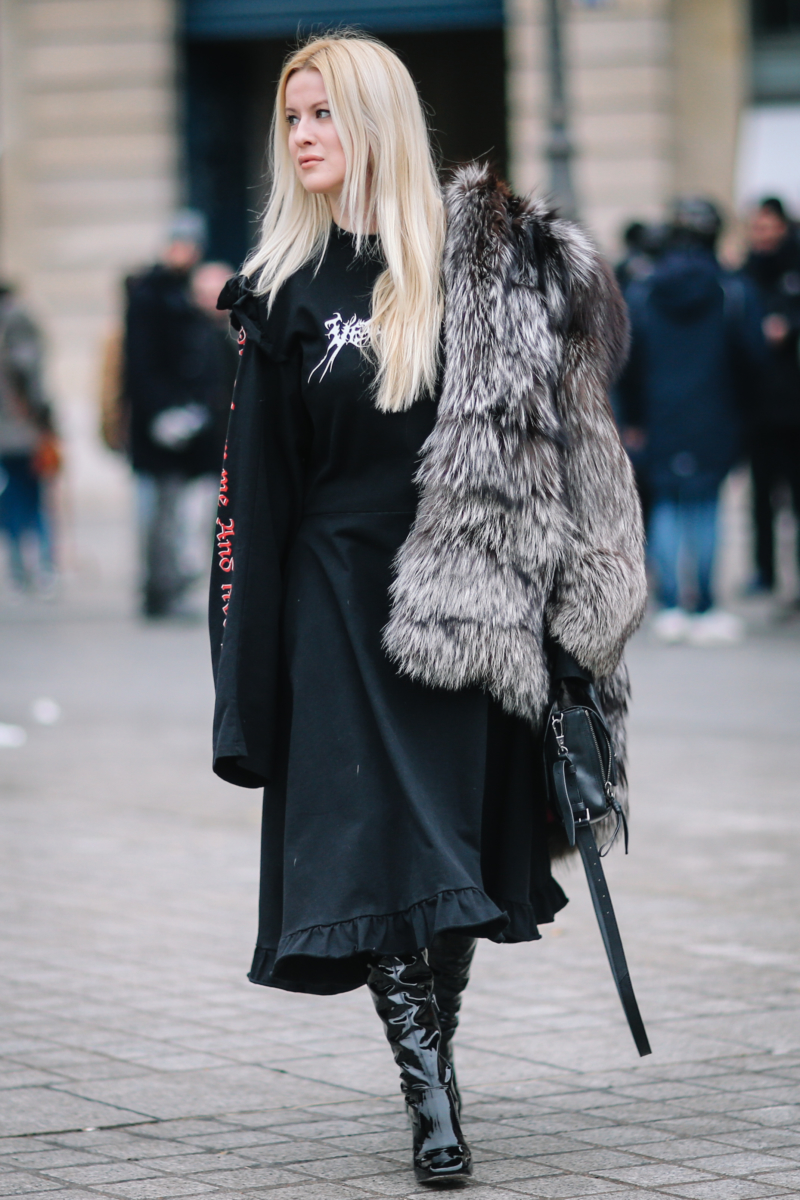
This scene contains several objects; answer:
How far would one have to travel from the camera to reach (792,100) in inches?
754

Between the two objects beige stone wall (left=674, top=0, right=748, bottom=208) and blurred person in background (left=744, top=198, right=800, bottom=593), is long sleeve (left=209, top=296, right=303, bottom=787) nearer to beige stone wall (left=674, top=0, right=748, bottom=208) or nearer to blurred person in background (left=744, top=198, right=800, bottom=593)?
blurred person in background (left=744, top=198, right=800, bottom=593)

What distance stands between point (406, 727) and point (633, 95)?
16.5 meters

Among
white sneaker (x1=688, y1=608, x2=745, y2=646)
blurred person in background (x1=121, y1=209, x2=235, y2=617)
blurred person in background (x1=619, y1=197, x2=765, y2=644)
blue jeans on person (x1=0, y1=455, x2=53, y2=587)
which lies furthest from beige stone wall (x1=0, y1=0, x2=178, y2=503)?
white sneaker (x1=688, y1=608, x2=745, y2=646)

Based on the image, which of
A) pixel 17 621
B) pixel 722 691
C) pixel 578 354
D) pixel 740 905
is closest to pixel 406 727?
pixel 578 354

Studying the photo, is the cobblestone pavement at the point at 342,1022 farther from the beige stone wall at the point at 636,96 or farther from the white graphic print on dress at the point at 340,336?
the beige stone wall at the point at 636,96

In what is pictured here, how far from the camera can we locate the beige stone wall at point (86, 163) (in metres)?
19.8

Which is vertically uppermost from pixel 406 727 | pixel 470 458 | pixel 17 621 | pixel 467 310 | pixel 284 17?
pixel 284 17

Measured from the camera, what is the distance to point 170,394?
11.6 metres

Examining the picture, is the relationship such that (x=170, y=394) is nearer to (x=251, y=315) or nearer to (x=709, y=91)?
(x=251, y=315)

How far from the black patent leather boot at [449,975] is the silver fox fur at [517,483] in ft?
1.49

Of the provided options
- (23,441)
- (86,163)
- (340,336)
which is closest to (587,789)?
(340,336)

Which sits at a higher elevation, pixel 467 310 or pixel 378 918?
pixel 467 310

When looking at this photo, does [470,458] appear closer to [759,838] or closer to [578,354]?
[578,354]

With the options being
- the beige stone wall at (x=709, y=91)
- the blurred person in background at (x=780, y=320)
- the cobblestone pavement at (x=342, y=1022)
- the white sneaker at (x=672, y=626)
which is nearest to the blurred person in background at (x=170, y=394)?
the white sneaker at (x=672, y=626)
